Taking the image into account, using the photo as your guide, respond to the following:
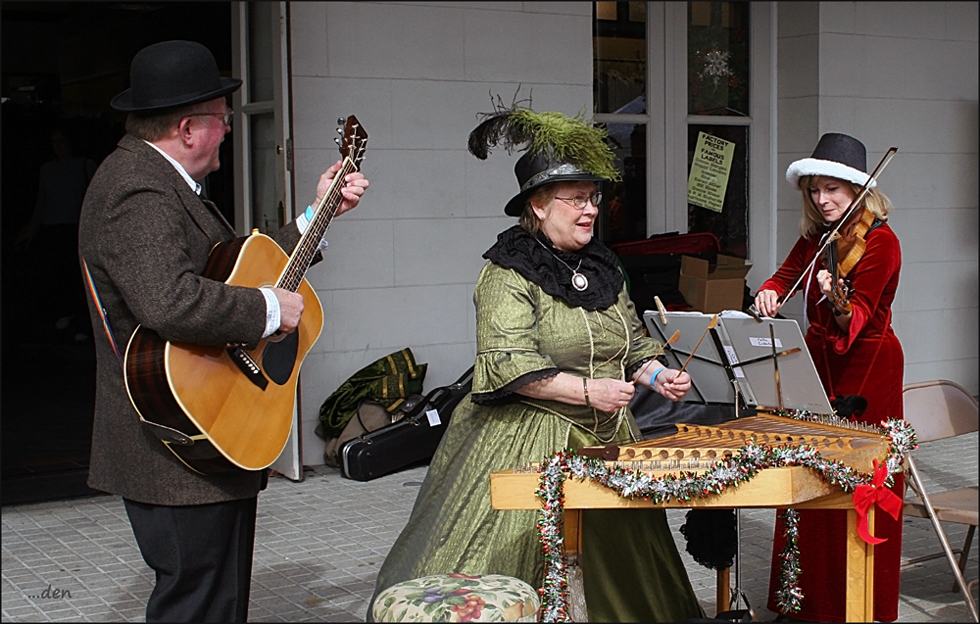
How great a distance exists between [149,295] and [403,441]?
3392 mm

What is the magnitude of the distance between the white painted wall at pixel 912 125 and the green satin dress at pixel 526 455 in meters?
4.11

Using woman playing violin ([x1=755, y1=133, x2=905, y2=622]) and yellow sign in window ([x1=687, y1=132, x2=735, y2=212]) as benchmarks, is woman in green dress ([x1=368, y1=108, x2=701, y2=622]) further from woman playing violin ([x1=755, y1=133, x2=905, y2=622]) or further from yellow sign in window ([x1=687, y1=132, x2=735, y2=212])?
yellow sign in window ([x1=687, y1=132, x2=735, y2=212])

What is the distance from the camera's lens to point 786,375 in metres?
3.41

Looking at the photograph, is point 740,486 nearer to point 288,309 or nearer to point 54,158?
point 288,309

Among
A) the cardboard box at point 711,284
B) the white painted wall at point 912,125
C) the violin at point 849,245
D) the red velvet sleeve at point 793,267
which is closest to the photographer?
the violin at point 849,245

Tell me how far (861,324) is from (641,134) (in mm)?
3599

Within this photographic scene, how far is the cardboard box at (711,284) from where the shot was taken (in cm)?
642

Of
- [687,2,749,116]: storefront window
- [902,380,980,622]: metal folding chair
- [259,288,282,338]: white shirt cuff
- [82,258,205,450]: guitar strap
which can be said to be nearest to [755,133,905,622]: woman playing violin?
[902,380,980,622]: metal folding chair

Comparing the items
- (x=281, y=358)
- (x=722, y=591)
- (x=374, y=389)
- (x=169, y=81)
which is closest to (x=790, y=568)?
(x=722, y=591)

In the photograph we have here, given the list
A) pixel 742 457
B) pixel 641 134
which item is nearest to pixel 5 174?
pixel 641 134

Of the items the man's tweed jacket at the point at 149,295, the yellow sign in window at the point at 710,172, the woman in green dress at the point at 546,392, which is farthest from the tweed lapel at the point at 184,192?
the yellow sign in window at the point at 710,172

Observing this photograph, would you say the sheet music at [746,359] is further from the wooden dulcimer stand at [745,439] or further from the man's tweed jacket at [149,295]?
the man's tweed jacket at [149,295]

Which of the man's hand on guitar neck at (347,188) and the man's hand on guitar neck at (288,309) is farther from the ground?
the man's hand on guitar neck at (347,188)

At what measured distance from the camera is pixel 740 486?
2795 mm
